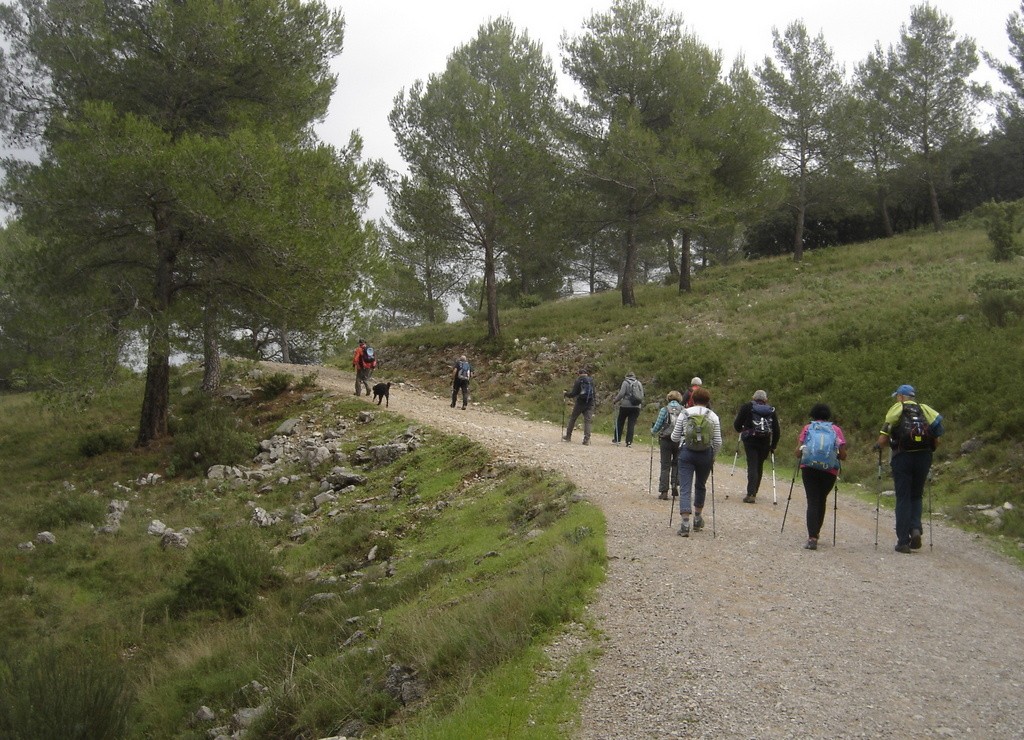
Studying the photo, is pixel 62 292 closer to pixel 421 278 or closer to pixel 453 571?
pixel 453 571

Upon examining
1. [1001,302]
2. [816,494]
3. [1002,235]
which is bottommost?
[816,494]

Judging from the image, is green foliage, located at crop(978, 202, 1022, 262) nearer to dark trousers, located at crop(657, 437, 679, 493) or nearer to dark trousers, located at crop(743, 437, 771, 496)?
dark trousers, located at crop(743, 437, 771, 496)

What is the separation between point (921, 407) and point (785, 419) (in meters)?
9.04

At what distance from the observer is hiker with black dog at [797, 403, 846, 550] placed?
9102 millimetres

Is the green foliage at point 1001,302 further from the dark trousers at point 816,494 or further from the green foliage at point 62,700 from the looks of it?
the green foliage at point 62,700

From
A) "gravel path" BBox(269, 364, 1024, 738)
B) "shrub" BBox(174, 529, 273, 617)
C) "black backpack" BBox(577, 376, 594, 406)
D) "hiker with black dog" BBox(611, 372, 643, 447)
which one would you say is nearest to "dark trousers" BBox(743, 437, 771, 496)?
"gravel path" BBox(269, 364, 1024, 738)

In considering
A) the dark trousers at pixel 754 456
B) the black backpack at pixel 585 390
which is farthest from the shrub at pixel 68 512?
the dark trousers at pixel 754 456

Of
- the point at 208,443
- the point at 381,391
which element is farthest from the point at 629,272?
the point at 208,443

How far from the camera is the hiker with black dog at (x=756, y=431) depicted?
11547mm

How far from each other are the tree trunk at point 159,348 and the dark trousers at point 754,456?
12.4m

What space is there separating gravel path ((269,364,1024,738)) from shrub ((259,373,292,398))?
14.7m

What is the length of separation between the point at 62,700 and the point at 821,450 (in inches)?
331

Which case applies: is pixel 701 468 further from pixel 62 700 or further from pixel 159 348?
pixel 159 348

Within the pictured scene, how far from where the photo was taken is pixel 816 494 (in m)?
9.19
